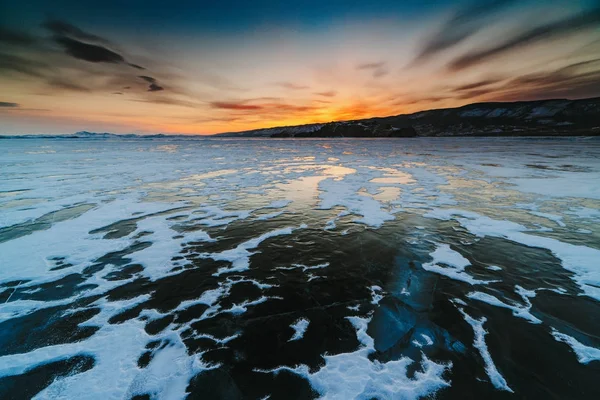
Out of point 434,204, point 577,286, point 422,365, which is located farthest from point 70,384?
point 434,204

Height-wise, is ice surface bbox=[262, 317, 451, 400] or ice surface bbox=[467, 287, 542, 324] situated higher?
ice surface bbox=[262, 317, 451, 400]

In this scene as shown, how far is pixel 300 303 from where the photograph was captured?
15.8 ft

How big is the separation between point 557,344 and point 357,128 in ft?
578

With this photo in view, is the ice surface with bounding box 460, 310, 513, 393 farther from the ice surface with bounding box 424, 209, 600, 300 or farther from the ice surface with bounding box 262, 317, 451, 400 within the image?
the ice surface with bounding box 424, 209, 600, 300

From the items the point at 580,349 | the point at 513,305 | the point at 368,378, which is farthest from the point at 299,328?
the point at 580,349

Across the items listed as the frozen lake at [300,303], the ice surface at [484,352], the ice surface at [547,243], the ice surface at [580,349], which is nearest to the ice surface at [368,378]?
the frozen lake at [300,303]

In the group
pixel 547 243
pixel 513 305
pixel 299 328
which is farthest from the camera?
pixel 547 243

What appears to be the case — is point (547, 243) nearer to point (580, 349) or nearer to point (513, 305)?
point (513, 305)

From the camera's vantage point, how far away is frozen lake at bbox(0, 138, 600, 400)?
10.9 ft

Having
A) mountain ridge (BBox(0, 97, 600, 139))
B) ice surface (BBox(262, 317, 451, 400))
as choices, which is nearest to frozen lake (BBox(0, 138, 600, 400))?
ice surface (BBox(262, 317, 451, 400))

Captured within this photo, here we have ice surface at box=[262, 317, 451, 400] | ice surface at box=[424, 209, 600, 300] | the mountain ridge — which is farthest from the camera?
the mountain ridge

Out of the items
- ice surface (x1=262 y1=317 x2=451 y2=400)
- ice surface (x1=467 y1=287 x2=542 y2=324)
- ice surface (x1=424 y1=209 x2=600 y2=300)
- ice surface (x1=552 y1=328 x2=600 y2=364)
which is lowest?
ice surface (x1=424 y1=209 x2=600 y2=300)

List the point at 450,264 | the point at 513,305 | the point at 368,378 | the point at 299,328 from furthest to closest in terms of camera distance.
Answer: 1. the point at 450,264
2. the point at 513,305
3. the point at 299,328
4. the point at 368,378

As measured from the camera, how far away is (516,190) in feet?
43.9
